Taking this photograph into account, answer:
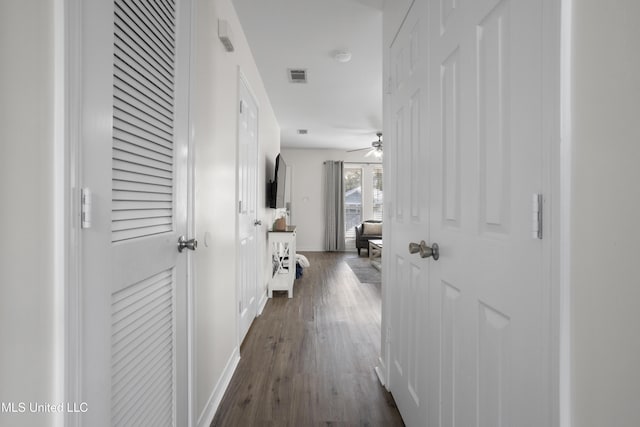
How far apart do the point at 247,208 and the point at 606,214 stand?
2709mm

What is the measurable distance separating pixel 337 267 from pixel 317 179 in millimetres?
2912

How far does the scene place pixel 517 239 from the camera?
0.71 meters

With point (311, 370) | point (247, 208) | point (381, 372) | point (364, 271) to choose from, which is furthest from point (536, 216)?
point (364, 271)

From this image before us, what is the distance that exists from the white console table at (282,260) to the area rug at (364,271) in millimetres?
1336

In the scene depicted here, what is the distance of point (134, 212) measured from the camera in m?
0.98

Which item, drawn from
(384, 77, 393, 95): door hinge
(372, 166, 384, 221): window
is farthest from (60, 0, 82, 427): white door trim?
(372, 166, 384, 221): window

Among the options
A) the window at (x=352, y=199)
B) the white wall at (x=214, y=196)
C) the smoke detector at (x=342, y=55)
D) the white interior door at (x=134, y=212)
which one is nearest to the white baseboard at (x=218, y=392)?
the white wall at (x=214, y=196)

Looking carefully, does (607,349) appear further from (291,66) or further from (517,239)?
(291,66)

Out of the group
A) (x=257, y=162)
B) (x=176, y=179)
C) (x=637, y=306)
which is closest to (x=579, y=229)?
(x=637, y=306)

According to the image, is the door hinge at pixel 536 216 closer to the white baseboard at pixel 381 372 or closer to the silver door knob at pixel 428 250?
the silver door knob at pixel 428 250

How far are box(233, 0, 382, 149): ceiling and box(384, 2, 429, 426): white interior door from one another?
31.5 inches

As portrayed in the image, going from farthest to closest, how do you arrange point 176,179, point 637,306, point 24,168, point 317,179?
point 317,179, point 176,179, point 24,168, point 637,306

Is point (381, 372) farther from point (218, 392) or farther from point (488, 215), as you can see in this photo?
point (488, 215)

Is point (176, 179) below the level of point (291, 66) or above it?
below
